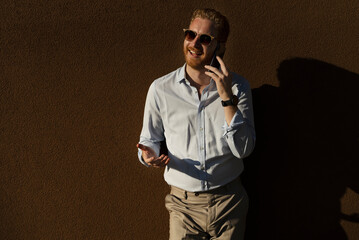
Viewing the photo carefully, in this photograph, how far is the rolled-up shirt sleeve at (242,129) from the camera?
6.61ft

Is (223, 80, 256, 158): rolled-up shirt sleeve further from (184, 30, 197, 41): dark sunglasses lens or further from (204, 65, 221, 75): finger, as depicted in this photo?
(184, 30, 197, 41): dark sunglasses lens

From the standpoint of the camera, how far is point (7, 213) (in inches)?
110

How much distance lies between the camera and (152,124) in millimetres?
2340

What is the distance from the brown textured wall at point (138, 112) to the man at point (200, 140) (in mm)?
431

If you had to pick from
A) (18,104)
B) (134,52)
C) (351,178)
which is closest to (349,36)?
(351,178)

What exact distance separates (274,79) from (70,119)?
160 cm

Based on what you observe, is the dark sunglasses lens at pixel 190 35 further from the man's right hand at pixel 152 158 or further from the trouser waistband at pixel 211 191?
the trouser waistband at pixel 211 191

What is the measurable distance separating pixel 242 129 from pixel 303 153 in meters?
0.92

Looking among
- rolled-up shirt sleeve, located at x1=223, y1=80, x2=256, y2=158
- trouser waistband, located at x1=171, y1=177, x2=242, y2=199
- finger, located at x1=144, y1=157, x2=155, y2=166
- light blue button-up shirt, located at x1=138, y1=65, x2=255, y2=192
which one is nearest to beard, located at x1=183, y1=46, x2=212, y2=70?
light blue button-up shirt, located at x1=138, y1=65, x2=255, y2=192

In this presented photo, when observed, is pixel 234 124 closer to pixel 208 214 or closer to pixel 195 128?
pixel 195 128

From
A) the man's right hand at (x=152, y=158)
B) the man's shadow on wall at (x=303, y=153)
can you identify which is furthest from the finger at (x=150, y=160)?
the man's shadow on wall at (x=303, y=153)

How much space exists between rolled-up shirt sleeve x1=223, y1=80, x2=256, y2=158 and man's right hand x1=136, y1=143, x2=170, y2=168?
396mm

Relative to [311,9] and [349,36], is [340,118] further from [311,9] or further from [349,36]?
[311,9]

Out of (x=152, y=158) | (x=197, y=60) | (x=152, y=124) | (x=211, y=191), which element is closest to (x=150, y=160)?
(x=152, y=158)
